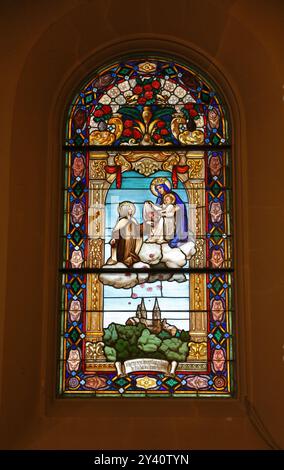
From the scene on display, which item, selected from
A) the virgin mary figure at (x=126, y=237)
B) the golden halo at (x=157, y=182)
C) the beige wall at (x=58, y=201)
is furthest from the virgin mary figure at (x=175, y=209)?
the beige wall at (x=58, y=201)

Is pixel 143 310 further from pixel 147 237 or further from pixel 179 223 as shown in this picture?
pixel 179 223

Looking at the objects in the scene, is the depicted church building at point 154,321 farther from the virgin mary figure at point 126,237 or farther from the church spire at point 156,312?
the virgin mary figure at point 126,237

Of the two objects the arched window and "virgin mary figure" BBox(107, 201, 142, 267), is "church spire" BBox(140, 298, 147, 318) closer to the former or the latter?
the arched window

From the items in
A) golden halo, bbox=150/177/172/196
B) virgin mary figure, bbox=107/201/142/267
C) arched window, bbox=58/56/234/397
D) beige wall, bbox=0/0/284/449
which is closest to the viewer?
beige wall, bbox=0/0/284/449

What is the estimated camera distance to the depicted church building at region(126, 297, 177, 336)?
503 cm

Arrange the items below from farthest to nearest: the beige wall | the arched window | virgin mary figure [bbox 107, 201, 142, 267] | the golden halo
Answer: the golden halo, virgin mary figure [bbox 107, 201, 142, 267], the arched window, the beige wall

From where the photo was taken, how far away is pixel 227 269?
5102 mm

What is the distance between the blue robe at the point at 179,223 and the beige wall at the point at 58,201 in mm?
370

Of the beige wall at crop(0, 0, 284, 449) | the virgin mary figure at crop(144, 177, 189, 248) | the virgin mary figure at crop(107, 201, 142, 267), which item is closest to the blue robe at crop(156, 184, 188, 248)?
the virgin mary figure at crop(144, 177, 189, 248)

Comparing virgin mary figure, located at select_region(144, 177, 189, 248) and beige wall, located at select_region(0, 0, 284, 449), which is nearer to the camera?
beige wall, located at select_region(0, 0, 284, 449)

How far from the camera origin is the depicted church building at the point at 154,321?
5.03m

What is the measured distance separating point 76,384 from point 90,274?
753mm
